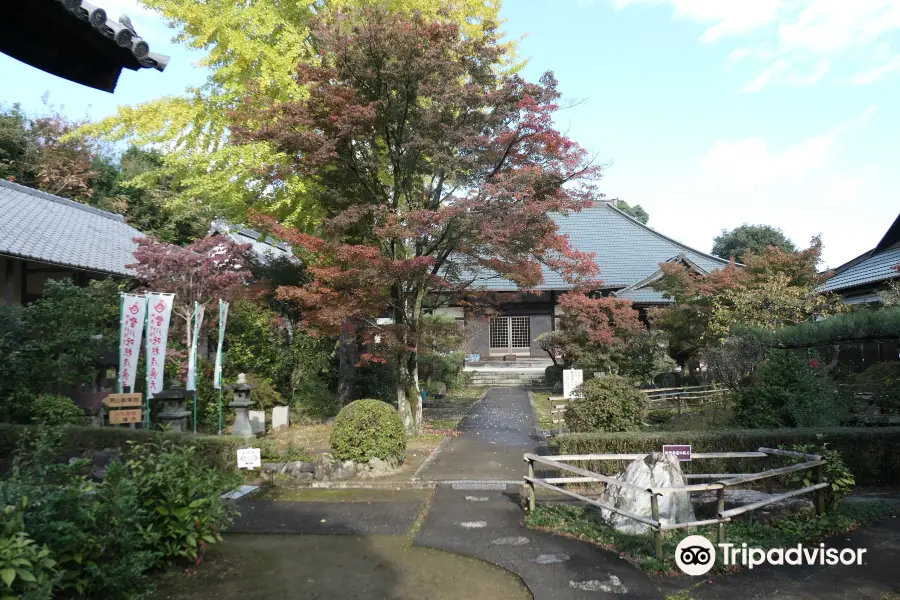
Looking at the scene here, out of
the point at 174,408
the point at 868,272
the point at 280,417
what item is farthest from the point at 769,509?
the point at 868,272

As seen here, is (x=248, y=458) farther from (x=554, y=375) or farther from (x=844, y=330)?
(x=554, y=375)

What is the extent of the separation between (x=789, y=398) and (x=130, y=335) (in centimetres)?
1201

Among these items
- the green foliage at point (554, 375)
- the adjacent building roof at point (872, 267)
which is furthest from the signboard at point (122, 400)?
the adjacent building roof at point (872, 267)

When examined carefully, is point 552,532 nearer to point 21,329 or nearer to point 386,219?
point 386,219

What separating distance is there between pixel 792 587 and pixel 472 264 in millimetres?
9888

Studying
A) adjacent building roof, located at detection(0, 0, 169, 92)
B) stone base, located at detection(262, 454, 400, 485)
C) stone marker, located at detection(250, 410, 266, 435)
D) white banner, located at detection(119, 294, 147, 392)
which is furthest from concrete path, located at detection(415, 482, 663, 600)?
stone marker, located at detection(250, 410, 266, 435)

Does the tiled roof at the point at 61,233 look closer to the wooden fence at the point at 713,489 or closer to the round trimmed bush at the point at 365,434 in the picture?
the round trimmed bush at the point at 365,434

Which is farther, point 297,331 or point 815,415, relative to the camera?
point 297,331

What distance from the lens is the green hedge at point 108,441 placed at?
9523 mm

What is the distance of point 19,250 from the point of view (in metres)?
12.8

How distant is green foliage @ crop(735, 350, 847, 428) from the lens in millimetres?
10156

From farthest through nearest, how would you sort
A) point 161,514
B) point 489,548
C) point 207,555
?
point 489,548 → point 207,555 → point 161,514

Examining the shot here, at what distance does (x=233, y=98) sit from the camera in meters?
15.4

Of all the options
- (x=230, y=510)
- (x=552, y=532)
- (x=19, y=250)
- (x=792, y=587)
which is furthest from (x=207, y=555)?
(x=19, y=250)
